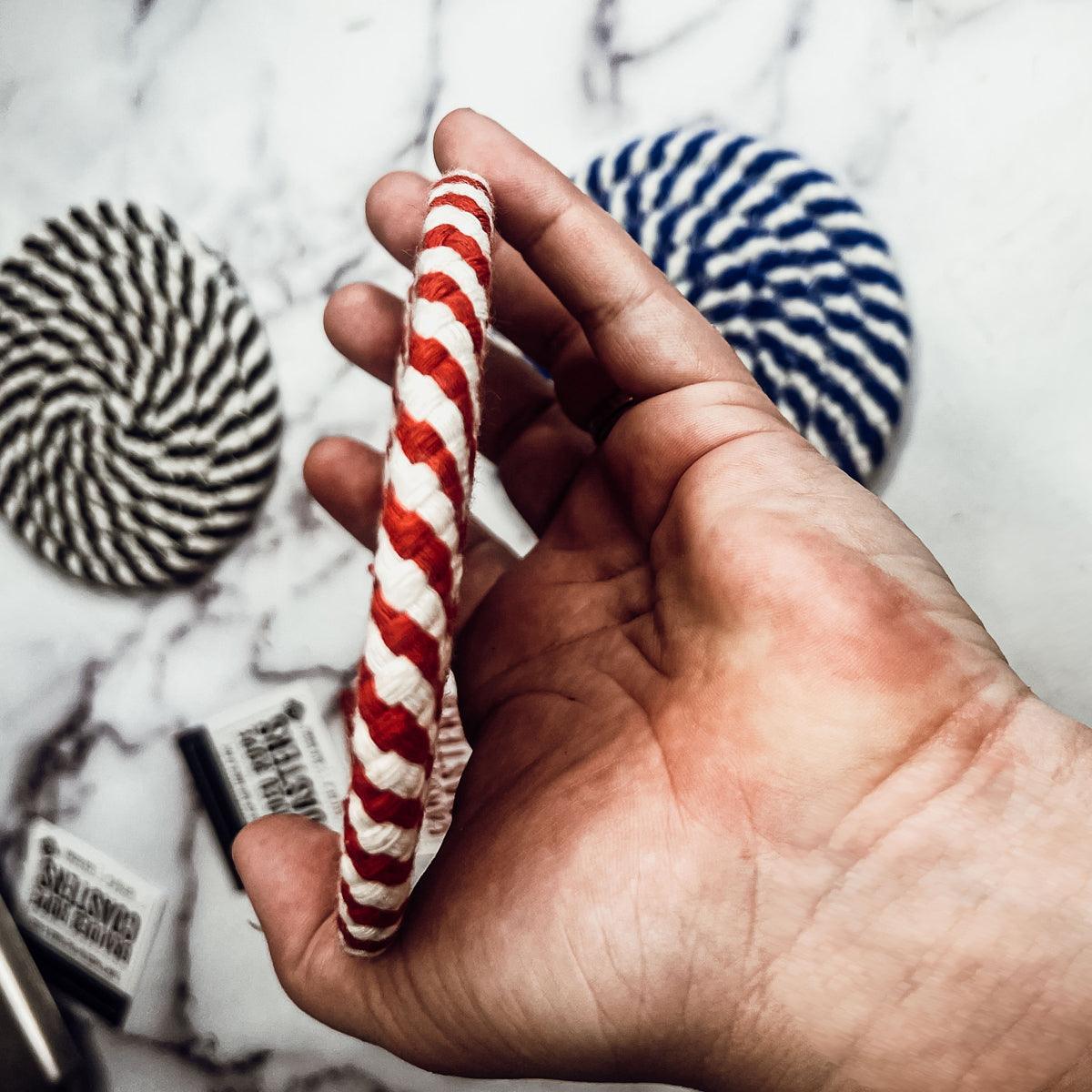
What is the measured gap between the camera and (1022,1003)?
0.27 metres

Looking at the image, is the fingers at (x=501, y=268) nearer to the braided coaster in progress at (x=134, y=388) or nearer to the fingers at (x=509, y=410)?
the fingers at (x=509, y=410)

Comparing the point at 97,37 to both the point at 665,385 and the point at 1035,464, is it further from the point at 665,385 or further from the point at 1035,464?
the point at 1035,464

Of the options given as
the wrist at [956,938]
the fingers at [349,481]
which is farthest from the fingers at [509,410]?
the wrist at [956,938]

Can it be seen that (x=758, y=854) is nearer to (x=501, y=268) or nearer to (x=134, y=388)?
(x=501, y=268)

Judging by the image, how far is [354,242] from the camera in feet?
1.82

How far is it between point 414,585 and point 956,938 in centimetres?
19

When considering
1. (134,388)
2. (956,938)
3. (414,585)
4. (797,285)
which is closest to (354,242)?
(134,388)

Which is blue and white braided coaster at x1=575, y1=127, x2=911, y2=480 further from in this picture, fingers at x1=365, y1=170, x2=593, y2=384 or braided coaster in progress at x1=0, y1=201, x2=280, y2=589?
braided coaster in progress at x1=0, y1=201, x2=280, y2=589

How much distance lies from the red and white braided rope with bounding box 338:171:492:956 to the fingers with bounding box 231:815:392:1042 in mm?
47

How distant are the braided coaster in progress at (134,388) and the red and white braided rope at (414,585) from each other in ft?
0.93

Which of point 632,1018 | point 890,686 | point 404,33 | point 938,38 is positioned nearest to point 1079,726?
point 890,686

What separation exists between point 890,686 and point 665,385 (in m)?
0.14

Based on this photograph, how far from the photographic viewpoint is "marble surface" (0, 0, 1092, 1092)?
500mm

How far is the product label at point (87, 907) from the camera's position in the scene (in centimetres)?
56
